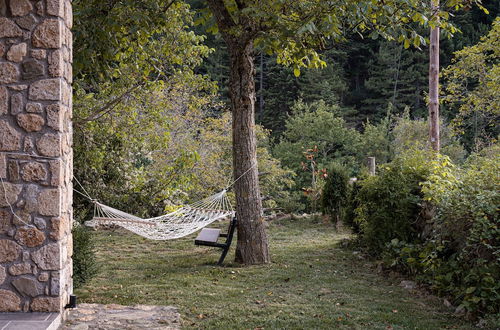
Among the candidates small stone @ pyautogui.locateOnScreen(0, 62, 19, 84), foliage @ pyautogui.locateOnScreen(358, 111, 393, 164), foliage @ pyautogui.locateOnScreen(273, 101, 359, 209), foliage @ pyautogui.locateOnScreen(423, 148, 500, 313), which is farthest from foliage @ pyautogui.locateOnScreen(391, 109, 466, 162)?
small stone @ pyautogui.locateOnScreen(0, 62, 19, 84)

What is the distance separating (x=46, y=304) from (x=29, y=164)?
0.75 metres

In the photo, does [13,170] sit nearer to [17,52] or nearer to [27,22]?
[17,52]

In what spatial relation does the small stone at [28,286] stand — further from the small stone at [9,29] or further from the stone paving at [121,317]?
the small stone at [9,29]

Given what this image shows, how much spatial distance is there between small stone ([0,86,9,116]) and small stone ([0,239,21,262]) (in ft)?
2.25

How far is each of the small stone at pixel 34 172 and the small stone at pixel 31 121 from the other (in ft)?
0.61

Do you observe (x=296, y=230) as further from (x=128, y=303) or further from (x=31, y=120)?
(x=31, y=120)

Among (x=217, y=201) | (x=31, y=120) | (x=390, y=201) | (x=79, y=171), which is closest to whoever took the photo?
(x=31, y=120)

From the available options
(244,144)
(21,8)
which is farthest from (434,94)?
(21,8)

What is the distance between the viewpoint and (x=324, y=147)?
14148 mm

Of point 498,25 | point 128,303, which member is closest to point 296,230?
point 128,303

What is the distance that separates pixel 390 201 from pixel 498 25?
16.4ft

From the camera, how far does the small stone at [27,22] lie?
2.61 meters

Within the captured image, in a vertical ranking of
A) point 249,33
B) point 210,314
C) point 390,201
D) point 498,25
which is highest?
point 498,25

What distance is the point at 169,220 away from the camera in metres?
4.98
